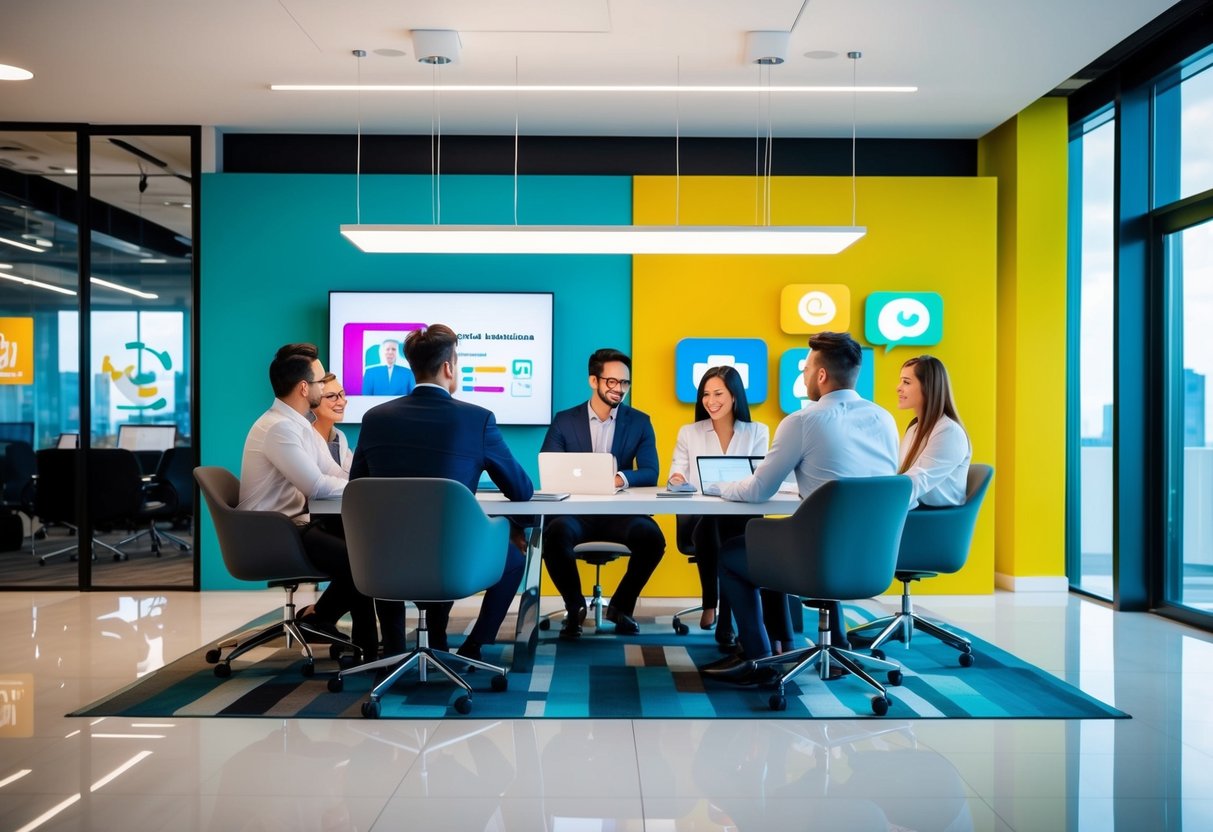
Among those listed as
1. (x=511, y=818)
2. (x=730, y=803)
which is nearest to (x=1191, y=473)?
(x=730, y=803)

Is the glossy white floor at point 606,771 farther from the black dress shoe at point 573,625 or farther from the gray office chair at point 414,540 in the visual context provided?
the black dress shoe at point 573,625

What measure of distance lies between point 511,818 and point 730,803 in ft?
2.05

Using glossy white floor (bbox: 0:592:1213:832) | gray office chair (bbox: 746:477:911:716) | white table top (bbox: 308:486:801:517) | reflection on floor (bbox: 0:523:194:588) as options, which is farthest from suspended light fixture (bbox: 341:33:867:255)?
reflection on floor (bbox: 0:523:194:588)

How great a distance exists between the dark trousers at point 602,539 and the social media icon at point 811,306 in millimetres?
2057

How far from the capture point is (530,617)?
4707 mm

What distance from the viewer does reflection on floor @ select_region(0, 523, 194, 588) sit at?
276 inches

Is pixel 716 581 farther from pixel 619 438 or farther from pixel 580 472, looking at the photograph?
pixel 580 472

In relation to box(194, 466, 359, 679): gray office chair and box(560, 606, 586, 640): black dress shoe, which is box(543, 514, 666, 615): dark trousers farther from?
box(194, 466, 359, 679): gray office chair

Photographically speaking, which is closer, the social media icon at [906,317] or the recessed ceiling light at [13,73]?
the recessed ceiling light at [13,73]

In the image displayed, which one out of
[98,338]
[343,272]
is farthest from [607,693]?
[98,338]

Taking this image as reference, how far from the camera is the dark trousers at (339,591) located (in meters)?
4.49

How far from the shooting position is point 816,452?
4.17m

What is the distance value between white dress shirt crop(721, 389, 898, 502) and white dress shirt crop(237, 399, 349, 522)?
5.96ft

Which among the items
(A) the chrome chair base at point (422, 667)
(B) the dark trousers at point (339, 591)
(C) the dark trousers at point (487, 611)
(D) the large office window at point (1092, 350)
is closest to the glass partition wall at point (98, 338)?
(B) the dark trousers at point (339, 591)
